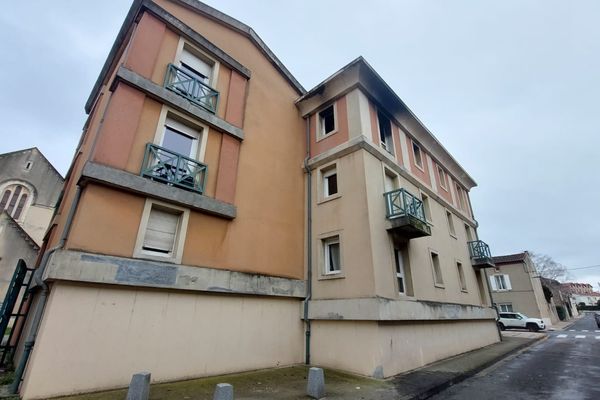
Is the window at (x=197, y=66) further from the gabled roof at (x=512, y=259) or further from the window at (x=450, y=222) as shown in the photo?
the gabled roof at (x=512, y=259)

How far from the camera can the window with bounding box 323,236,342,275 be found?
998cm

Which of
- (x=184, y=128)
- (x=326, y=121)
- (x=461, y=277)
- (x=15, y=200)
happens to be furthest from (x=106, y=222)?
(x=15, y=200)

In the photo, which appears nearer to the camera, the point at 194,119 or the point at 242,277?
the point at 242,277

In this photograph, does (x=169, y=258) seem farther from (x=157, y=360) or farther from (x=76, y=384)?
(x=76, y=384)

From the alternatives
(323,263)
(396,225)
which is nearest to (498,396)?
(396,225)

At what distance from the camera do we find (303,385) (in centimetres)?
679

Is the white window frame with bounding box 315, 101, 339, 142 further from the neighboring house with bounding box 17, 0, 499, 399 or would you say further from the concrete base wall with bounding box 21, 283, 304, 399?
the concrete base wall with bounding box 21, 283, 304, 399

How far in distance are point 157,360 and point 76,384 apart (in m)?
1.49

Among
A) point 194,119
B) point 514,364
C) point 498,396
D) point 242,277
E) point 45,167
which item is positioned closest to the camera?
point 498,396

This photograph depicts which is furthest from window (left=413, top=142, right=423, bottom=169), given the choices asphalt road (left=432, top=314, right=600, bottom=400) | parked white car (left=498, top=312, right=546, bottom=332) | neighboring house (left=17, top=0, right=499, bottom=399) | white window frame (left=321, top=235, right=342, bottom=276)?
parked white car (left=498, top=312, right=546, bottom=332)

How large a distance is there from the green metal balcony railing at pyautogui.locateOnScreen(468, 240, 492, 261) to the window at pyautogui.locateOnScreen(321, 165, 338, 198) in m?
10.9

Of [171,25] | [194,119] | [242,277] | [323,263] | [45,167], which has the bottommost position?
[242,277]

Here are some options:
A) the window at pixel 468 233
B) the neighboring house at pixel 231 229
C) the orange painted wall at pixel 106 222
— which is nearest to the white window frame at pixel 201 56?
the neighboring house at pixel 231 229

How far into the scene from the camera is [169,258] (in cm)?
735
